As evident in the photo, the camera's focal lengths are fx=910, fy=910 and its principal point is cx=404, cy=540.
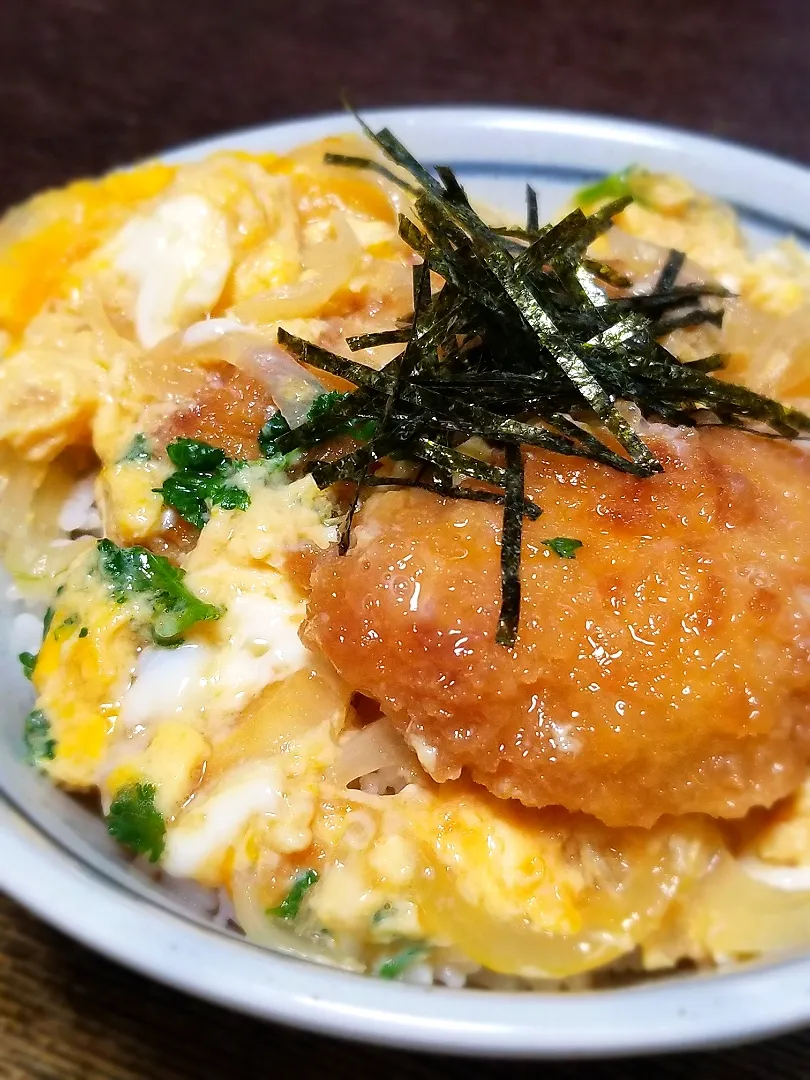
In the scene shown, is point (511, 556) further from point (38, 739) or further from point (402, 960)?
point (38, 739)

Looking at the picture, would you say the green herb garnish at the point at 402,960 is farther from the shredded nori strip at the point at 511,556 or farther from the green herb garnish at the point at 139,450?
the green herb garnish at the point at 139,450

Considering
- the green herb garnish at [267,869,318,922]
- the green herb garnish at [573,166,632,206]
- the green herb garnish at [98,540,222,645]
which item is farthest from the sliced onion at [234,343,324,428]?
the green herb garnish at [573,166,632,206]

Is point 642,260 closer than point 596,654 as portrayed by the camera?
No

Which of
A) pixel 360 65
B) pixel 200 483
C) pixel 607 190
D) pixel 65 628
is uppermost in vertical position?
pixel 360 65

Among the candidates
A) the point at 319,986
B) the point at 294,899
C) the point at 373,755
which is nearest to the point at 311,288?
the point at 373,755

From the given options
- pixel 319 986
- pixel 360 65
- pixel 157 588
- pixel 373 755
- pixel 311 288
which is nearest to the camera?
pixel 319 986

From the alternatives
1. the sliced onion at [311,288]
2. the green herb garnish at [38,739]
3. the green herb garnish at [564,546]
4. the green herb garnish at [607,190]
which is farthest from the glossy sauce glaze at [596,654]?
the green herb garnish at [607,190]

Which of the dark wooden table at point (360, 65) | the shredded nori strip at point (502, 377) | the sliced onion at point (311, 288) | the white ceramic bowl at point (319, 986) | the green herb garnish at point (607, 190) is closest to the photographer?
the white ceramic bowl at point (319, 986)

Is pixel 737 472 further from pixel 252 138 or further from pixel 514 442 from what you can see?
pixel 252 138
